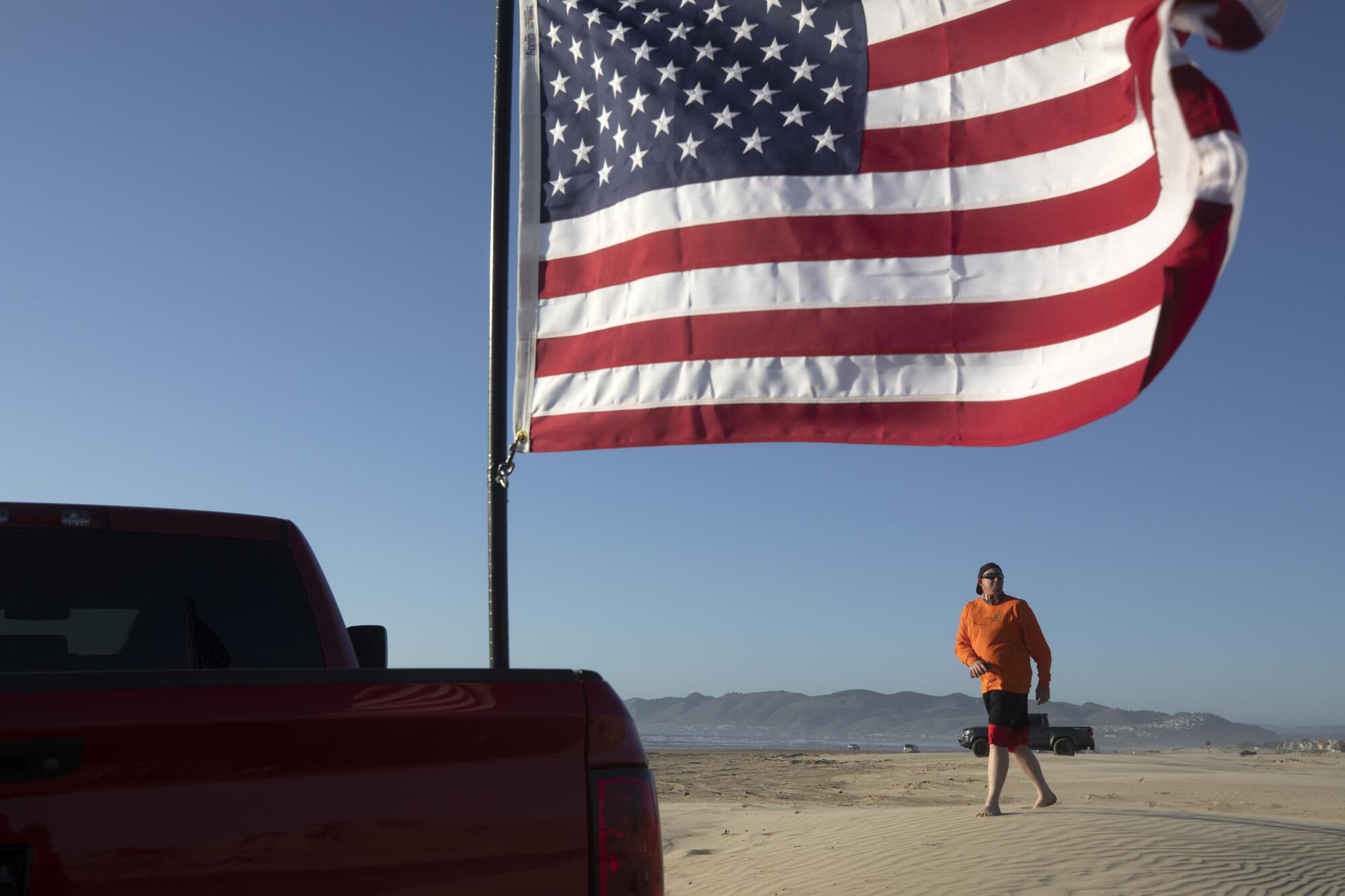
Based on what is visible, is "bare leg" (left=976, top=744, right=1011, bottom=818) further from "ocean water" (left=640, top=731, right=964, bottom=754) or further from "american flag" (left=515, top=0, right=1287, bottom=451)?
"ocean water" (left=640, top=731, right=964, bottom=754)

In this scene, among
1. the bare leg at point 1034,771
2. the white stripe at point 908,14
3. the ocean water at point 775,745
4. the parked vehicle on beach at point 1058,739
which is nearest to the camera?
the white stripe at point 908,14

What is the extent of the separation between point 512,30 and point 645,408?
A: 2117 millimetres

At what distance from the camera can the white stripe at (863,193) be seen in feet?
16.4

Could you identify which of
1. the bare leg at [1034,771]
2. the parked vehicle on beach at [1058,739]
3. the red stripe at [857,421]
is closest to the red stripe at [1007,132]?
the red stripe at [857,421]

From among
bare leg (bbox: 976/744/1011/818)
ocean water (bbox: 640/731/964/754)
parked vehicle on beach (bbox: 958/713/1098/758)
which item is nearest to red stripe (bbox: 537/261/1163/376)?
bare leg (bbox: 976/744/1011/818)

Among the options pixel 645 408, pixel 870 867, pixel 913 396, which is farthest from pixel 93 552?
pixel 870 867

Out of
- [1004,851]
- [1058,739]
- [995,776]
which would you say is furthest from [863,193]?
[1058,739]

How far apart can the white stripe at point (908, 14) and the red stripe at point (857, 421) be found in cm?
191

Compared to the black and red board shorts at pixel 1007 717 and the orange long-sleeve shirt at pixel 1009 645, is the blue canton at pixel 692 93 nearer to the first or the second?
the orange long-sleeve shirt at pixel 1009 645

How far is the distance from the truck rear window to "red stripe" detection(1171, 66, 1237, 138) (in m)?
3.50

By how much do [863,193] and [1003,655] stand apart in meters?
4.14

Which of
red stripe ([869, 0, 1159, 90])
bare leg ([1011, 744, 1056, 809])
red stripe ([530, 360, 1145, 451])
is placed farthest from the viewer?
bare leg ([1011, 744, 1056, 809])

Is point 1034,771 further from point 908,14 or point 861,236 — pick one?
point 908,14

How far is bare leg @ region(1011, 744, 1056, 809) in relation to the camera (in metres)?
8.40
